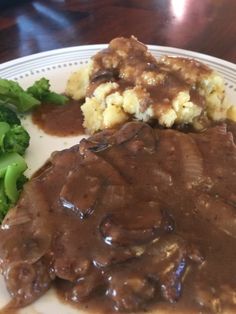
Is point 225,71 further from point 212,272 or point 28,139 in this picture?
point 212,272

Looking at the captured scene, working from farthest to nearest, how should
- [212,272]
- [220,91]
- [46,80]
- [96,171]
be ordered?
[46,80]
[220,91]
[96,171]
[212,272]

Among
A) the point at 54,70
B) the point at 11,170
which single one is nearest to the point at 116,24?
the point at 54,70

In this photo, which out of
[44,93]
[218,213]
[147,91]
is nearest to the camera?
[218,213]

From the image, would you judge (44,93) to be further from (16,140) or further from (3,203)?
(3,203)

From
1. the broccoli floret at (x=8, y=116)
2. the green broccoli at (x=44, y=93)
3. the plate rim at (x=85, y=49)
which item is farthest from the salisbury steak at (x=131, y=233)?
the plate rim at (x=85, y=49)

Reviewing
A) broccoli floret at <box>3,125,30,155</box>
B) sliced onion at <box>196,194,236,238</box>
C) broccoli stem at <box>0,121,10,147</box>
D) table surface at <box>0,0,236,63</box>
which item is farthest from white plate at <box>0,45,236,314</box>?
sliced onion at <box>196,194,236,238</box>

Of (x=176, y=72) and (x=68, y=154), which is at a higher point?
(x=176, y=72)

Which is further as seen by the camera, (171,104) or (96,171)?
(171,104)

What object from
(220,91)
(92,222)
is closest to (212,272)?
(92,222)

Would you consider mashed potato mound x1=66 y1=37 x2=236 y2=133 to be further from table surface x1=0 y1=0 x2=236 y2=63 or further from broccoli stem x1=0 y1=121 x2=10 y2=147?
table surface x1=0 y1=0 x2=236 y2=63
